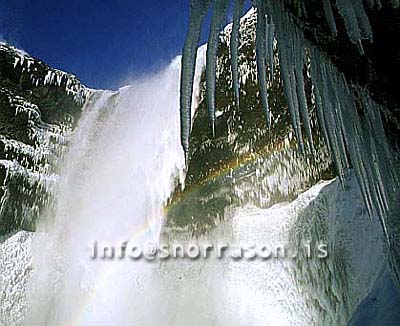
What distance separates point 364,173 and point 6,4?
3890 mm

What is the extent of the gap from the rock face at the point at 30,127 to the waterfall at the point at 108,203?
87 mm

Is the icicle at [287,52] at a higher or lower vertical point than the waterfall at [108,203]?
lower

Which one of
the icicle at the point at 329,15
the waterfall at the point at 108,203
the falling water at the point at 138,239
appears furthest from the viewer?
the waterfall at the point at 108,203

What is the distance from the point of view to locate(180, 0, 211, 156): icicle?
19.9 inches

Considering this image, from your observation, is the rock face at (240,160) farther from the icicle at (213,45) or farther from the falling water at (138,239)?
the icicle at (213,45)

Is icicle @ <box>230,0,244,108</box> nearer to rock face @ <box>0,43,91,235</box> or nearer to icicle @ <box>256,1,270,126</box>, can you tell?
icicle @ <box>256,1,270,126</box>

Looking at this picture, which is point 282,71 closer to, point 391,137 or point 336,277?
point 391,137

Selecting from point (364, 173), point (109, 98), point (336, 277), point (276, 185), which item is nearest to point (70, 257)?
point (109, 98)

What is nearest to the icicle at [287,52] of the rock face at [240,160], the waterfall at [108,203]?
the rock face at [240,160]

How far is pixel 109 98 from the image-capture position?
3.74 metres

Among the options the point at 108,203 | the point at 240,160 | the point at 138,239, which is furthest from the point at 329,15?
the point at 108,203

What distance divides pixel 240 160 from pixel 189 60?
273 cm

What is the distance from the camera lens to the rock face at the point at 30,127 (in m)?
3.44

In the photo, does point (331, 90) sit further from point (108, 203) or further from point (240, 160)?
point (108, 203)
